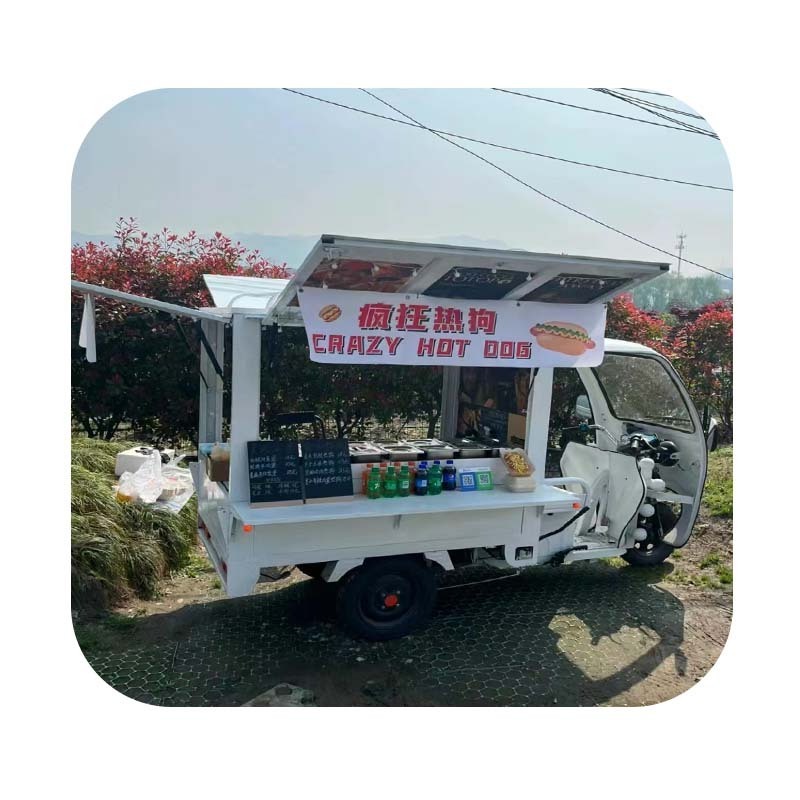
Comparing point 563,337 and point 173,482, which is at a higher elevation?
point 563,337

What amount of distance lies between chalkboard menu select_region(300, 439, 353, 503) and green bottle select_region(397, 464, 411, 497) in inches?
10.3

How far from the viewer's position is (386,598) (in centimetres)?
339

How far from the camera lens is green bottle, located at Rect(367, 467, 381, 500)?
10.8ft

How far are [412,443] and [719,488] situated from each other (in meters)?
4.00

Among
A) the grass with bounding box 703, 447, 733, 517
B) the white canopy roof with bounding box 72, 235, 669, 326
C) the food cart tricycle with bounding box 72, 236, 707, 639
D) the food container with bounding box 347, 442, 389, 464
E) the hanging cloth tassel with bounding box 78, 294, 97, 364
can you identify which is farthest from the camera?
the grass with bounding box 703, 447, 733, 517

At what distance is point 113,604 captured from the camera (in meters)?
3.81

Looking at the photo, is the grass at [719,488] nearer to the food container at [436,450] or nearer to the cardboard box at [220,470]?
the food container at [436,450]

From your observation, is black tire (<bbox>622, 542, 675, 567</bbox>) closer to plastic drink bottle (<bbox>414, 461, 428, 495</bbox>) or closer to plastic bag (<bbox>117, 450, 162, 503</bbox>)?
plastic drink bottle (<bbox>414, 461, 428, 495</bbox>)

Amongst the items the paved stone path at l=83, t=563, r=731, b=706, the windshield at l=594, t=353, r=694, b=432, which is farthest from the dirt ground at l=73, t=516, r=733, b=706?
the windshield at l=594, t=353, r=694, b=432

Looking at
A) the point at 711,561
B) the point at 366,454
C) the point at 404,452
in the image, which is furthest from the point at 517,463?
→ the point at 711,561

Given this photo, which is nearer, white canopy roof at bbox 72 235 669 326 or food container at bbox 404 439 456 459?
white canopy roof at bbox 72 235 669 326

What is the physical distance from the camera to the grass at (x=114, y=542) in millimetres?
3766

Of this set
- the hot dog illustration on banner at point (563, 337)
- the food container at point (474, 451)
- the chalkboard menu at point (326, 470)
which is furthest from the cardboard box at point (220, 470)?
the hot dog illustration on banner at point (563, 337)

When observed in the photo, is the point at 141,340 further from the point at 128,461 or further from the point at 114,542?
the point at 114,542
